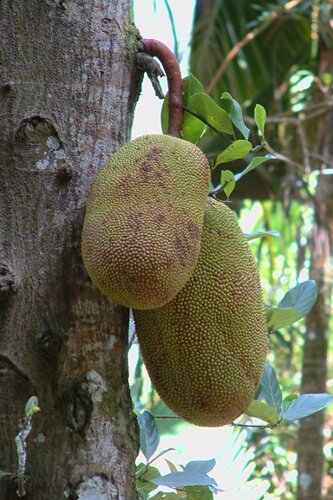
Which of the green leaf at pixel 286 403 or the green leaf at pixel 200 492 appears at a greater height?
the green leaf at pixel 286 403

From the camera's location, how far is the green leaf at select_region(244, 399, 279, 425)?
90cm

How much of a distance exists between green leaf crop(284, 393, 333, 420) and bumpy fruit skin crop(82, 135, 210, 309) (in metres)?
0.27

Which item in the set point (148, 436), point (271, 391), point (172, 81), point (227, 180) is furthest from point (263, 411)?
point (172, 81)

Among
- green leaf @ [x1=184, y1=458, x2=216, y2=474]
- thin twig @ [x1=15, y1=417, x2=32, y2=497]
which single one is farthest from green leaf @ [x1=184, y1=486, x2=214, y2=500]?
thin twig @ [x1=15, y1=417, x2=32, y2=497]

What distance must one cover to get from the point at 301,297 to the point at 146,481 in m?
0.34

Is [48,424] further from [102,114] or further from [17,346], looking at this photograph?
[102,114]

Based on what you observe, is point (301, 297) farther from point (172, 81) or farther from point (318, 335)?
point (318, 335)

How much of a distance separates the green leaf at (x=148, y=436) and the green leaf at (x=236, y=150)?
333 mm

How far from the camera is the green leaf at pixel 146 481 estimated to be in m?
0.85

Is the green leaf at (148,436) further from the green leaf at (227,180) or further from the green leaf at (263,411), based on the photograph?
the green leaf at (227,180)

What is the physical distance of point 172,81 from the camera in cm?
93

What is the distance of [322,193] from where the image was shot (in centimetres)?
257

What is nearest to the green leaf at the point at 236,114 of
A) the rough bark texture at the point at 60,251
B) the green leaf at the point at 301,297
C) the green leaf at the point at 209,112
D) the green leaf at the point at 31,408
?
the green leaf at the point at 209,112

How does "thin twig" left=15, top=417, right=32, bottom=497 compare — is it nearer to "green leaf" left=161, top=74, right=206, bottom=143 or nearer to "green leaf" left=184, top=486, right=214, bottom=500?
"green leaf" left=184, top=486, right=214, bottom=500
